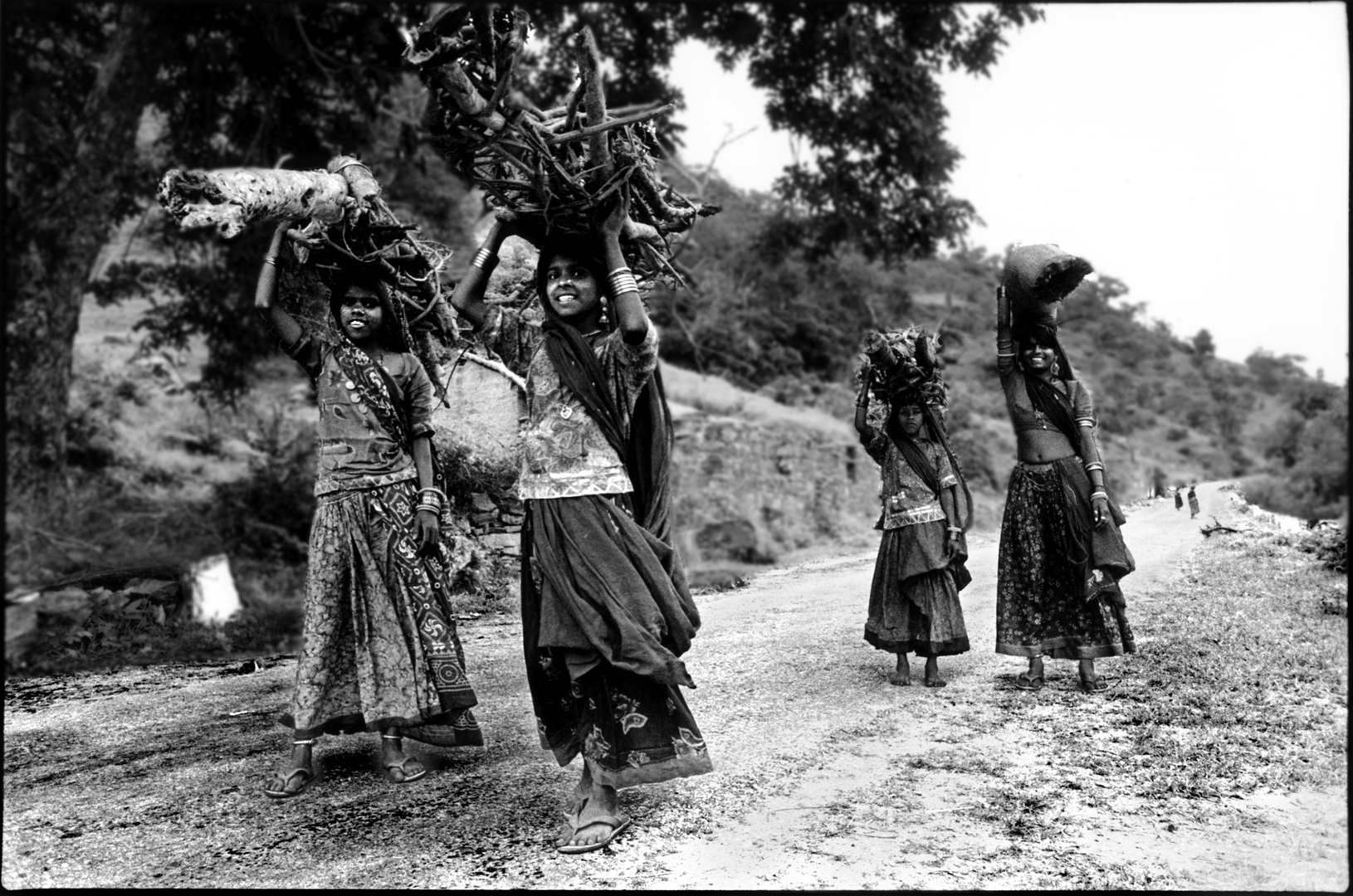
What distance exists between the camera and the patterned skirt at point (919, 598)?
5.74 meters

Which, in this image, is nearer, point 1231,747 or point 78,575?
point 1231,747

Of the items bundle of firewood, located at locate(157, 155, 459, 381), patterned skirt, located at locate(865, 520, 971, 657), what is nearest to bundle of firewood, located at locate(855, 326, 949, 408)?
patterned skirt, located at locate(865, 520, 971, 657)

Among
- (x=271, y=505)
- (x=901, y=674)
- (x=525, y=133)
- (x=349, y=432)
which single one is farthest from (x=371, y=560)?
(x=271, y=505)

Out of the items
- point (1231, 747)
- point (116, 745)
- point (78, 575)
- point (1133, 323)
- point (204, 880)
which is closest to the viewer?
point (204, 880)

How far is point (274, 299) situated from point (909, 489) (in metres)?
3.56

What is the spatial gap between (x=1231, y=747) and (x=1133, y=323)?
5.88 m

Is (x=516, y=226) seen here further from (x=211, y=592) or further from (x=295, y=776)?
(x=211, y=592)

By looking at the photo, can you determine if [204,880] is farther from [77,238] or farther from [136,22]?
[136,22]

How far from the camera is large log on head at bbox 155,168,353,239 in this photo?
3.47 meters

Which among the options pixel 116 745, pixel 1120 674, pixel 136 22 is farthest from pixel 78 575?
pixel 1120 674

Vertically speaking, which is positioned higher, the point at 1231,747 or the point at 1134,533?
the point at 1134,533

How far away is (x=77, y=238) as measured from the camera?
991 cm

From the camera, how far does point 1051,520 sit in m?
5.61

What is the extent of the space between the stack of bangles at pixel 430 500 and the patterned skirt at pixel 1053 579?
3.09 meters
